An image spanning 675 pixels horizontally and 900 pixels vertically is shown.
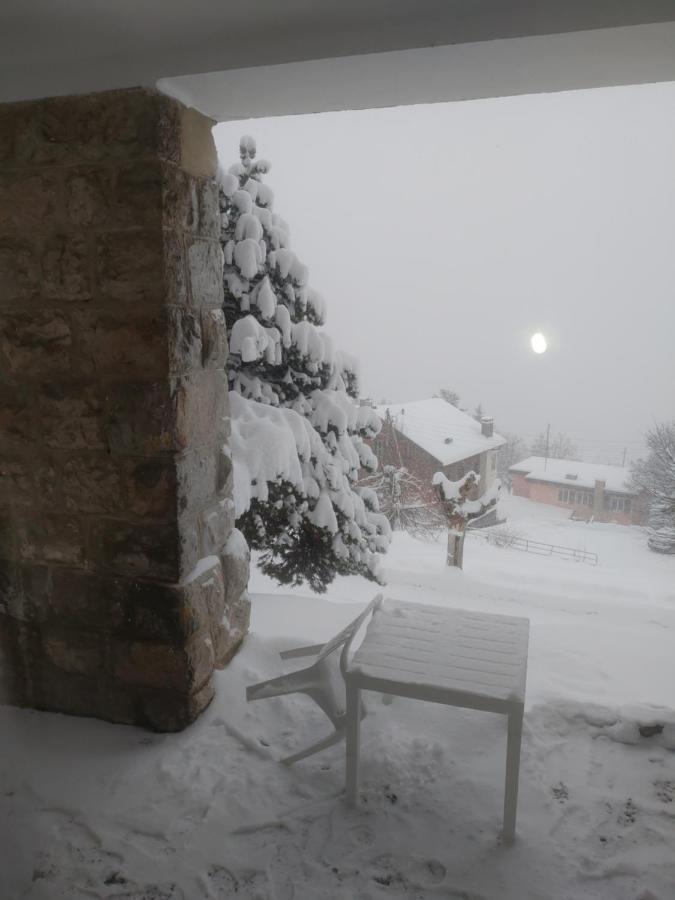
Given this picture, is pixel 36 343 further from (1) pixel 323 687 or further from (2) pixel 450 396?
(2) pixel 450 396

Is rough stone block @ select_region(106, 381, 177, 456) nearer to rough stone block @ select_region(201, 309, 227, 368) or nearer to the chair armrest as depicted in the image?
rough stone block @ select_region(201, 309, 227, 368)

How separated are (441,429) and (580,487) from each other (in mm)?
5727

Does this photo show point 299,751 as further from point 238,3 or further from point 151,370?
point 238,3

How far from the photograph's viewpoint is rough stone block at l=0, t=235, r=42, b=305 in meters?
1.38

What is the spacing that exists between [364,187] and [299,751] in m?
Result: 4.78

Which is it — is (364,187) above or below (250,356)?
above

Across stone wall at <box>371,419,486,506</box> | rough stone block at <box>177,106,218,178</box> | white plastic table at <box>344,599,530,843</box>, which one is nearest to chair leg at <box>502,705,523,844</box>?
white plastic table at <box>344,599,530,843</box>

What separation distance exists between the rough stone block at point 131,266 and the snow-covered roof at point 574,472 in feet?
47.2

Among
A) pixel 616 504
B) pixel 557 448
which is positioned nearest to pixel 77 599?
pixel 616 504

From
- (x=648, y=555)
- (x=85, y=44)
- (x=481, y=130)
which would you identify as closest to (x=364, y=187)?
(x=481, y=130)

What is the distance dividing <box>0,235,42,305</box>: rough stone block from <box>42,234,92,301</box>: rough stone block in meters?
0.03

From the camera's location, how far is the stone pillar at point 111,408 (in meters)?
1.33

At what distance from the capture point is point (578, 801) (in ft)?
4.52

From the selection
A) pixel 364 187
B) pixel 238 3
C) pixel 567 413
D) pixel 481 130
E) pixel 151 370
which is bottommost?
pixel 567 413
